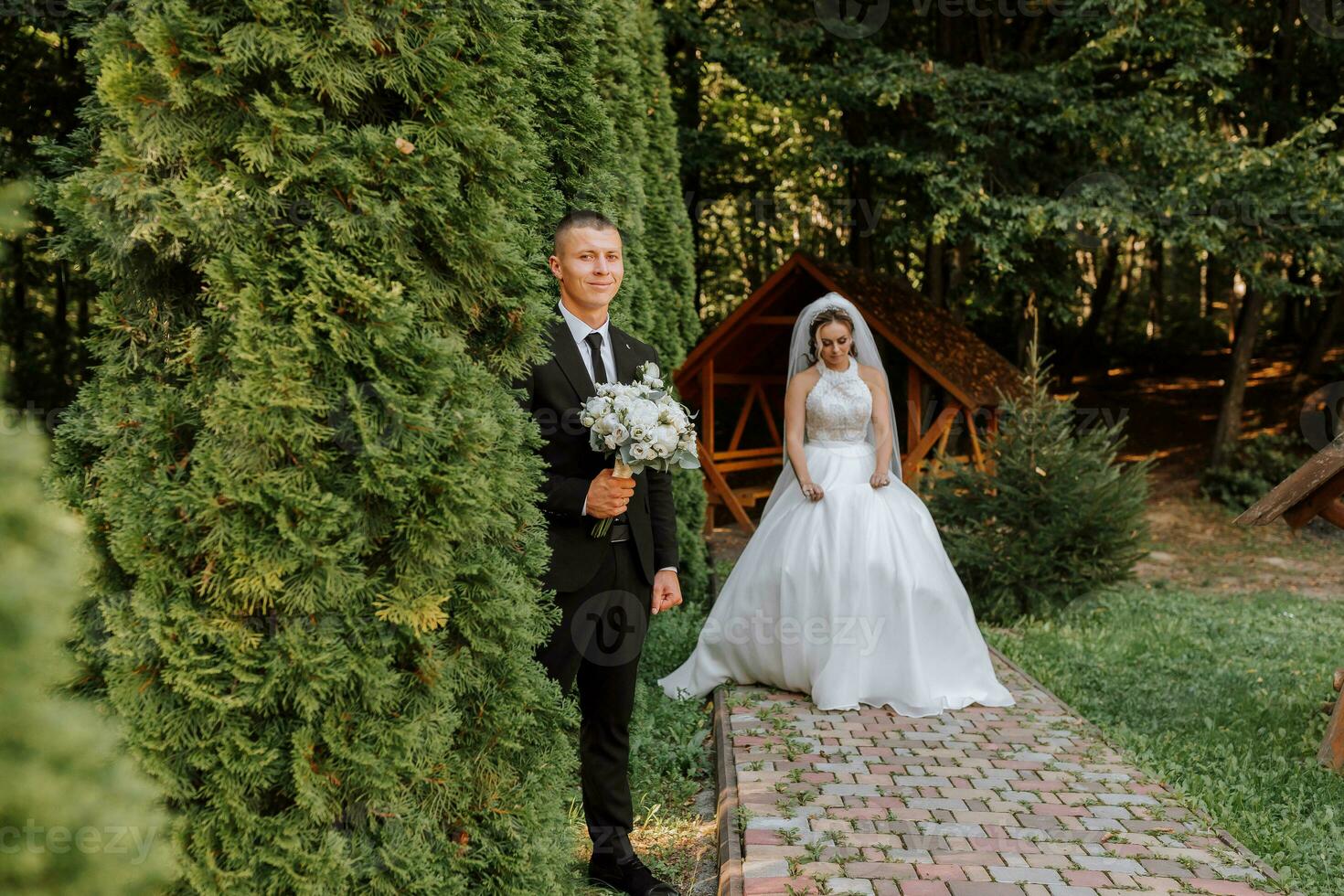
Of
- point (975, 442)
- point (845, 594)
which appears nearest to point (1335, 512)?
point (845, 594)

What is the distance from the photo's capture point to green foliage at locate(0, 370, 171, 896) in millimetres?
1068

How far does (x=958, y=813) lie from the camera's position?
4344 millimetres

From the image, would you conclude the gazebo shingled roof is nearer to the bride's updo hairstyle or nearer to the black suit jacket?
the bride's updo hairstyle

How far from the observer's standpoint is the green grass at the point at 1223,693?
4539 millimetres

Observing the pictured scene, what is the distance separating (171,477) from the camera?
2193 mm

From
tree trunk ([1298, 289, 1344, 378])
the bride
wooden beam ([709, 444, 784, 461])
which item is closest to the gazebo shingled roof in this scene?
wooden beam ([709, 444, 784, 461])

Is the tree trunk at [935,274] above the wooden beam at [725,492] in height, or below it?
above

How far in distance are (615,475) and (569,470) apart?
1.01 ft

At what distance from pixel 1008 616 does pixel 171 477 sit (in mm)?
8238

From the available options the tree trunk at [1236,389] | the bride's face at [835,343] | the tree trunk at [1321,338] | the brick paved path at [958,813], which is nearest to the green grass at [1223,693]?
the brick paved path at [958,813]

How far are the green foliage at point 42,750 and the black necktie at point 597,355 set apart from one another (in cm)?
255

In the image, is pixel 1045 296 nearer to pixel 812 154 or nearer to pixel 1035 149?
pixel 1035 149

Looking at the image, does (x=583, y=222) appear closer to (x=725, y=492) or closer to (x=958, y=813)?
(x=958, y=813)

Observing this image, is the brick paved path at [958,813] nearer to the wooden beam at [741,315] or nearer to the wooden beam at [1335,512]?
the wooden beam at [1335,512]
